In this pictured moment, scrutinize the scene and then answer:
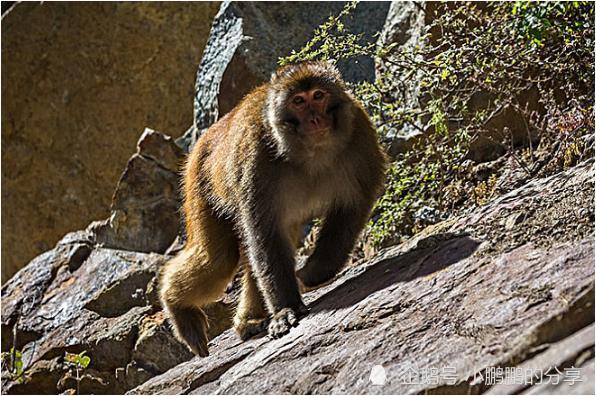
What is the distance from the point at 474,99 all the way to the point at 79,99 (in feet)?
18.6

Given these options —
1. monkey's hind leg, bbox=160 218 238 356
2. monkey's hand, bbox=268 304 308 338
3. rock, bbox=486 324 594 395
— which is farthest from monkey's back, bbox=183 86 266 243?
rock, bbox=486 324 594 395

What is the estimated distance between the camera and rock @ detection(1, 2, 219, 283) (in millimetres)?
10789

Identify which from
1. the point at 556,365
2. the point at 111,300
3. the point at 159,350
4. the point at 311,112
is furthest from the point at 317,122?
the point at 111,300

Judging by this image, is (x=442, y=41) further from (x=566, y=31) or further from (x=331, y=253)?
(x=331, y=253)

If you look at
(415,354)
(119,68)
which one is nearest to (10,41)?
(119,68)

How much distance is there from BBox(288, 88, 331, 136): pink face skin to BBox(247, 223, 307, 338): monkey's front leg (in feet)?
1.79

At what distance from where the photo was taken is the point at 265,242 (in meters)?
4.90

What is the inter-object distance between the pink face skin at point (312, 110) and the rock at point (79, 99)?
5876 millimetres

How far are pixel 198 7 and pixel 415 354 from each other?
7689 millimetres

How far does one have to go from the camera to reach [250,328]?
203 inches

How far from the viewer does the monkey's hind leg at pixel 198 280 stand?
555 centimetres

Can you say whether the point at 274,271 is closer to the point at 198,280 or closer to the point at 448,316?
the point at 198,280

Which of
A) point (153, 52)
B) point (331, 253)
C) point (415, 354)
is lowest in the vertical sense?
point (415, 354)

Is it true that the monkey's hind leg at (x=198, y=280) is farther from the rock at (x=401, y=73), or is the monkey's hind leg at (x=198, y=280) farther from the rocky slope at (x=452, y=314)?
the rock at (x=401, y=73)
